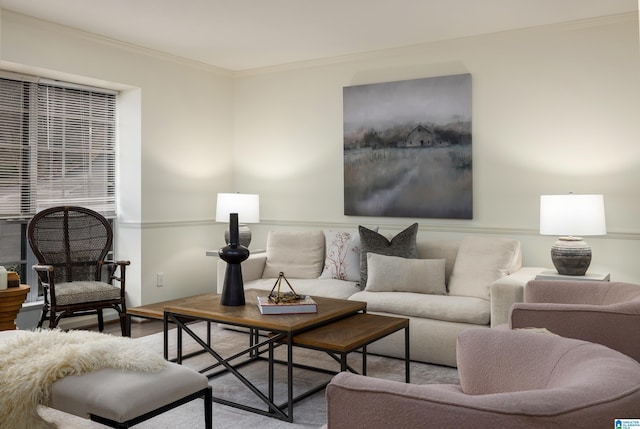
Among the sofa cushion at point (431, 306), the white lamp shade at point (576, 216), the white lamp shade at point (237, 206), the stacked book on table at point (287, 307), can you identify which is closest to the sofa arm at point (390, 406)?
the stacked book on table at point (287, 307)

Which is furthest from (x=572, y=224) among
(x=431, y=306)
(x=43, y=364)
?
(x=43, y=364)

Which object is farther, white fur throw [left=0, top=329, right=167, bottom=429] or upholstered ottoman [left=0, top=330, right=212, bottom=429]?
white fur throw [left=0, top=329, right=167, bottom=429]

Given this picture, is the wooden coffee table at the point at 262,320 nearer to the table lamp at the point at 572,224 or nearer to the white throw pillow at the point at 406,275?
the white throw pillow at the point at 406,275

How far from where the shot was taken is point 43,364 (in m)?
2.27

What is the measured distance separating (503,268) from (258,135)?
294 cm

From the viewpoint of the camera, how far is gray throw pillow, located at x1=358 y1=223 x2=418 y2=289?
4.42 m

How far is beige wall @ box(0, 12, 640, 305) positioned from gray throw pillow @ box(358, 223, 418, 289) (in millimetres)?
482

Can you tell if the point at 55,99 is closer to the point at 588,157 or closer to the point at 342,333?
the point at 342,333

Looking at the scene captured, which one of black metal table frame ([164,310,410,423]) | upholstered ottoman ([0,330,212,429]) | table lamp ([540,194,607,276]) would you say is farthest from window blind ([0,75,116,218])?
table lamp ([540,194,607,276])

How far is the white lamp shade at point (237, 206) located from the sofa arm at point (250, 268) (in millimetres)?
382

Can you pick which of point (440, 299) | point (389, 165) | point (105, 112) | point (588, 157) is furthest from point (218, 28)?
point (588, 157)

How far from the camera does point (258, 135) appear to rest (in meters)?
5.88

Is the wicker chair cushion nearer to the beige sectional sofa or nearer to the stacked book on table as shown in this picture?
the beige sectional sofa

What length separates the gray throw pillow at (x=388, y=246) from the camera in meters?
4.42
